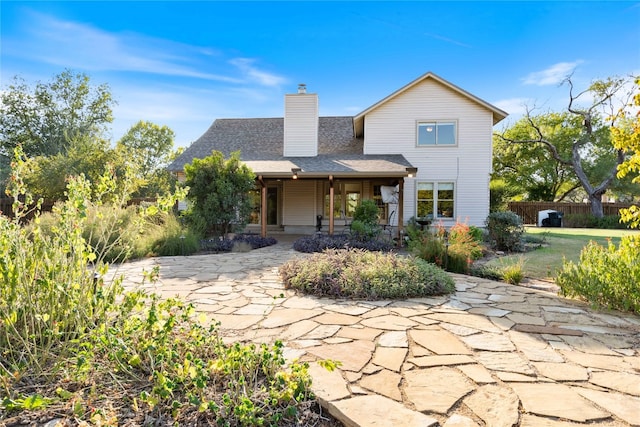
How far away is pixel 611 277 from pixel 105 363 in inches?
204

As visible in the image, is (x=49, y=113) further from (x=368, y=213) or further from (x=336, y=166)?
(x=368, y=213)

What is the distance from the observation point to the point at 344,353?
2.60 metres

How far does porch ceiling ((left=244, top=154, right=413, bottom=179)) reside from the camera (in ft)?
34.5

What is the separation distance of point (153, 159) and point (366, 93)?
2388cm

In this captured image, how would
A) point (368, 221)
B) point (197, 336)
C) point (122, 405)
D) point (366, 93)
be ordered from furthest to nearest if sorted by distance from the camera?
1. point (366, 93)
2. point (368, 221)
3. point (197, 336)
4. point (122, 405)

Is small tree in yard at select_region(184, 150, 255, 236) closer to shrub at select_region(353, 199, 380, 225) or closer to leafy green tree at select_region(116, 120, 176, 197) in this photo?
shrub at select_region(353, 199, 380, 225)

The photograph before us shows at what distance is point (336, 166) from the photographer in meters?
11.5

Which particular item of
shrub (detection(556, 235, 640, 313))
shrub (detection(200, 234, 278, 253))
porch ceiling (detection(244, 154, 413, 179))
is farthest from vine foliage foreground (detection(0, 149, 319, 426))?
porch ceiling (detection(244, 154, 413, 179))

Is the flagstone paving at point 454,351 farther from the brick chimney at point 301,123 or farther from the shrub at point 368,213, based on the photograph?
the brick chimney at point 301,123

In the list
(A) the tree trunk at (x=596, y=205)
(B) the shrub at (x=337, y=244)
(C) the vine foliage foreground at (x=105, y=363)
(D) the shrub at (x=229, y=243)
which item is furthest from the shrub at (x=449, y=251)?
(A) the tree trunk at (x=596, y=205)

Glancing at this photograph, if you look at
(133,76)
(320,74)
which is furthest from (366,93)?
(133,76)

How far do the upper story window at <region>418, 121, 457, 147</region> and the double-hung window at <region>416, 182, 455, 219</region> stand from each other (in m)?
1.62

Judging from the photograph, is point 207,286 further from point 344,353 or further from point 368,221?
point 368,221

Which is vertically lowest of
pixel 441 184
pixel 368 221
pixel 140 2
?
pixel 368 221
